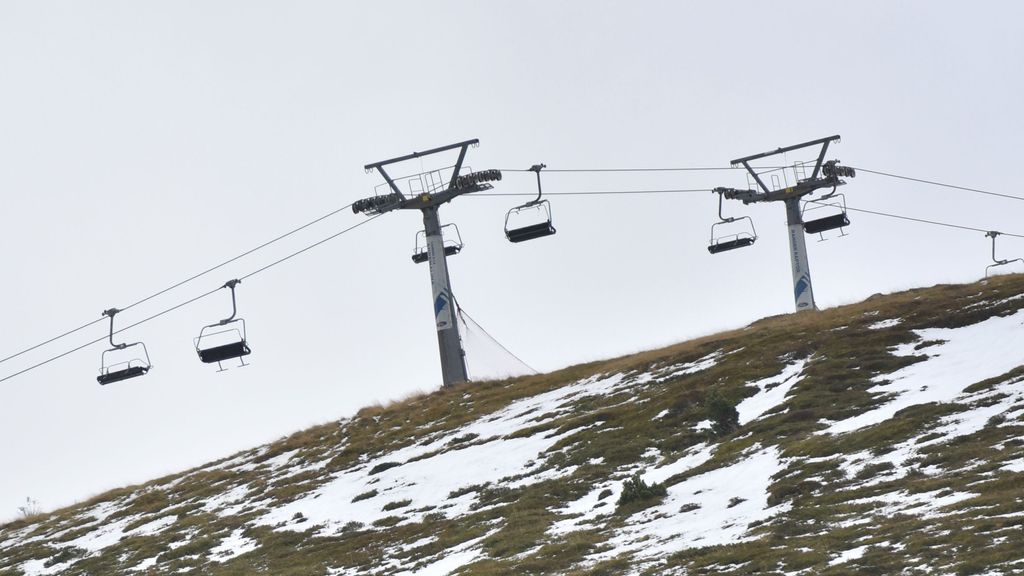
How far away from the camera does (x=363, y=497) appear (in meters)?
50.2

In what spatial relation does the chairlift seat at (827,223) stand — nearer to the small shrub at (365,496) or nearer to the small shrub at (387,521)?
the small shrub at (365,496)

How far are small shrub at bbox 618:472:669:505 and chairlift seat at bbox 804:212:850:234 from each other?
3822 cm

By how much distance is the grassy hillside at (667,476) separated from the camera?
27203mm

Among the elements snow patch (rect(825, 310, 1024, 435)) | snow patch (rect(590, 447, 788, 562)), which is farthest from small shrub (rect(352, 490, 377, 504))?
snow patch (rect(825, 310, 1024, 435))

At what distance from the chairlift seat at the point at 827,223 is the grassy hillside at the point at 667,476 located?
21.4ft

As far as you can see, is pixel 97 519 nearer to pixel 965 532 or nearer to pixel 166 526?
pixel 166 526

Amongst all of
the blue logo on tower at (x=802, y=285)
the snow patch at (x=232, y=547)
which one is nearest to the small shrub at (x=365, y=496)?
the snow patch at (x=232, y=547)

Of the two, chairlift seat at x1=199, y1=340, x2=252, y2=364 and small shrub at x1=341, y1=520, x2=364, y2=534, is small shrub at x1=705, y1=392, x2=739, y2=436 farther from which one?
chairlift seat at x1=199, y1=340, x2=252, y2=364

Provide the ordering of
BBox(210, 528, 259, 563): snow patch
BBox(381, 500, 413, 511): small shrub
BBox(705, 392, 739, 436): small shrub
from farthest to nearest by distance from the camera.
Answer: BBox(381, 500, 413, 511): small shrub
BBox(210, 528, 259, 563): snow patch
BBox(705, 392, 739, 436): small shrub

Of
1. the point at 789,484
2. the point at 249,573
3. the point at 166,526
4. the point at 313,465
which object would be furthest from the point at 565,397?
the point at 789,484

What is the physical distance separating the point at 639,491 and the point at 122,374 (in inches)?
953

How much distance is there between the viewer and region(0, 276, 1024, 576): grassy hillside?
27.2 metres

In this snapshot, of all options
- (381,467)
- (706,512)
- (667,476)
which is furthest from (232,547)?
(706,512)

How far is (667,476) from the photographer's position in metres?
39.4
